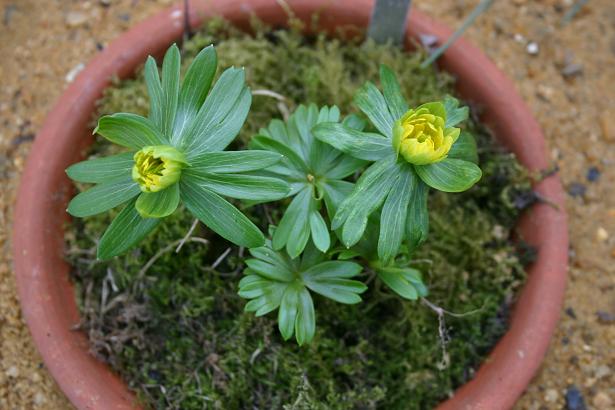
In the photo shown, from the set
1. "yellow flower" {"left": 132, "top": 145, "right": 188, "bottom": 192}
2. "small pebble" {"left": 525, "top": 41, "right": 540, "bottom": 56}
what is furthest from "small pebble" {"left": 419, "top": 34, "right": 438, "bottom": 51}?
"yellow flower" {"left": 132, "top": 145, "right": 188, "bottom": 192}

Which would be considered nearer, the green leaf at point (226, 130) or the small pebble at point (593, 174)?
the green leaf at point (226, 130)

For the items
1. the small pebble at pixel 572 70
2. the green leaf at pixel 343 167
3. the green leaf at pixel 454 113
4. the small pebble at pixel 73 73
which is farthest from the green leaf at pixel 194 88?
the small pebble at pixel 572 70

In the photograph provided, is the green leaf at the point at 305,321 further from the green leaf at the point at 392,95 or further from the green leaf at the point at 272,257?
the green leaf at the point at 392,95

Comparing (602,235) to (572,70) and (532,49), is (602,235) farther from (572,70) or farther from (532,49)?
(532,49)

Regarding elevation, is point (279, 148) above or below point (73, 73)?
above

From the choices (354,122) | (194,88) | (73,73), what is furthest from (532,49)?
(73,73)

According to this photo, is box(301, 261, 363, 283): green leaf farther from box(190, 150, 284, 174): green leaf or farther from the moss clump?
box(190, 150, 284, 174): green leaf
